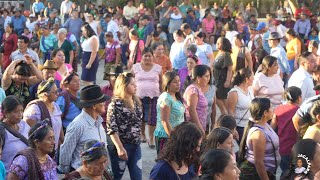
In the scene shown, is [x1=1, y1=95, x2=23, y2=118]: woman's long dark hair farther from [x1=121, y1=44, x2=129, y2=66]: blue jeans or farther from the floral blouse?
[x1=121, y1=44, x2=129, y2=66]: blue jeans

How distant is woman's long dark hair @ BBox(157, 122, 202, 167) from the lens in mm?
5711

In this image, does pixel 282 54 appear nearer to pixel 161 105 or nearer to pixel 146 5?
pixel 161 105

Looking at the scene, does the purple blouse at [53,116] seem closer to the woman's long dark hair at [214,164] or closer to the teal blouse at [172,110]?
the teal blouse at [172,110]

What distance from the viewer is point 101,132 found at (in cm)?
691

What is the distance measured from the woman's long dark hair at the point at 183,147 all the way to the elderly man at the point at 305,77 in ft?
13.3

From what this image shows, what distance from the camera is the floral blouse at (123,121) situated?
7.76 metres

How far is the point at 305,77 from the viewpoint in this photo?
9688mm

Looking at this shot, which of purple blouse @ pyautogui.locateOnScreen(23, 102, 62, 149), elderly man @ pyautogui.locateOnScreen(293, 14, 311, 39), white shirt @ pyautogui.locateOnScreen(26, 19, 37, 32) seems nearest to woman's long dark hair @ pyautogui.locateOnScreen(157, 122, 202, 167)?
purple blouse @ pyautogui.locateOnScreen(23, 102, 62, 149)

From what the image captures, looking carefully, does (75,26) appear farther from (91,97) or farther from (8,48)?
(91,97)

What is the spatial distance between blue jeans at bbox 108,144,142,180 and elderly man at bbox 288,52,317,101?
2662 mm

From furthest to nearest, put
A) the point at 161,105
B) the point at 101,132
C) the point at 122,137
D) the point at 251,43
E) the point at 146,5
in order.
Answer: the point at 146,5
the point at 251,43
the point at 161,105
the point at 122,137
the point at 101,132

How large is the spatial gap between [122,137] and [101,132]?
0.97 meters

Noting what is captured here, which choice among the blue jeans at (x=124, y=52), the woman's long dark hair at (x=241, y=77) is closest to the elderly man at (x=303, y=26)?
the blue jeans at (x=124, y=52)

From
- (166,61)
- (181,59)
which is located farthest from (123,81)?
(181,59)
